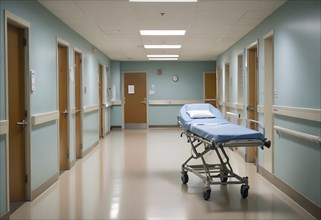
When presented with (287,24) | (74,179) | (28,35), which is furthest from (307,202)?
(28,35)

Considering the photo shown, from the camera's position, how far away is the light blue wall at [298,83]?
411 cm

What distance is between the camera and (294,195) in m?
4.71

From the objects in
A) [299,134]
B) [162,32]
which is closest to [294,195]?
[299,134]

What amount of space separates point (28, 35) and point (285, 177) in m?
3.82

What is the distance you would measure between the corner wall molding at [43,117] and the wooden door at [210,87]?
939cm

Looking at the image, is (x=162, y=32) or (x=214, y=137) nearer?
(x=214, y=137)

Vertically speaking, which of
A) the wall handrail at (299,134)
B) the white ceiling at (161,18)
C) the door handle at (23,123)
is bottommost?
the wall handrail at (299,134)

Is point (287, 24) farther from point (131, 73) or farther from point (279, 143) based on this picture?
point (131, 73)

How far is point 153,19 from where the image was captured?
20.5 feet

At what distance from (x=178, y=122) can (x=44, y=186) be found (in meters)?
2.27

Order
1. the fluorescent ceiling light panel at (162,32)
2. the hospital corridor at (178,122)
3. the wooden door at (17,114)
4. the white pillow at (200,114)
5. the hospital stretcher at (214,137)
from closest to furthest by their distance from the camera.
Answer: the hospital corridor at (178,122) → the hospital stretcher at (214,137) → the wooden door at (17,114) → the white pillow at (200,114) → the fluorescent ceiling light panel at (162,32)

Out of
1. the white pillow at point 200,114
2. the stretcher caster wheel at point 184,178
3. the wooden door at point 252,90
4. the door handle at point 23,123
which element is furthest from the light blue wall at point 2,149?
the wooden door at point 252,90

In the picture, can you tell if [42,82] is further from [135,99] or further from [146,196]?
[135,99]

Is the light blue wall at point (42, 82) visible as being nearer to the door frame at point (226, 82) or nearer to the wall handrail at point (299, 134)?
the wall handrail at point (299, 134)
